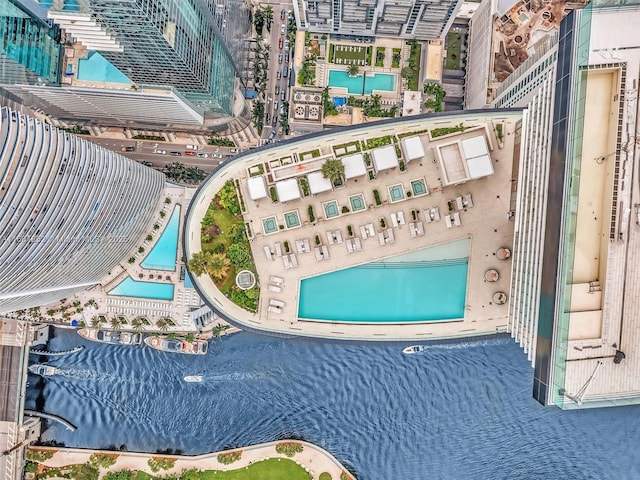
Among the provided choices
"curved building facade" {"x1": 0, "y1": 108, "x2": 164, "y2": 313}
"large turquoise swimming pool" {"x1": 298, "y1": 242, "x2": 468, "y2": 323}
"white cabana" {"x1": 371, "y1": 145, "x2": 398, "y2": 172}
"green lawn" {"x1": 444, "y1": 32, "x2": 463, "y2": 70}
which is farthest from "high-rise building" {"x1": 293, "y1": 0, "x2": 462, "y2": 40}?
"large turquoise swimming pool" {"x1": 298, "y1": 242, "x2": 468, "y2": 323}

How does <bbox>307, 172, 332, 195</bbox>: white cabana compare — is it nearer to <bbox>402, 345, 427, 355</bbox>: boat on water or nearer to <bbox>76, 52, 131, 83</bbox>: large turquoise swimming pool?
<bbox>76, 52, 131, 83</bbox>: large turquoise swimming pool

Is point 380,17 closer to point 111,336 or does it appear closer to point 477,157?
point 477,157

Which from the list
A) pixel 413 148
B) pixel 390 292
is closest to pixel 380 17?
pixel 413 148

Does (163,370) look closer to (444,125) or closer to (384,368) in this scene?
(384,368)

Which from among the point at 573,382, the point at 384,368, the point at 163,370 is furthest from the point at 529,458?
the point at 163,370

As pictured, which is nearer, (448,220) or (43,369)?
(448,220)

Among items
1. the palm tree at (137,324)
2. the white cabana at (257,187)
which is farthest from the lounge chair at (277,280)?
the palm tree at (137,324)

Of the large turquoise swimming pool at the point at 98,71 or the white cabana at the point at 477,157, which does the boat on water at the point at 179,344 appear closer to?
the large turquoise swimming pool at the point at 98,71
